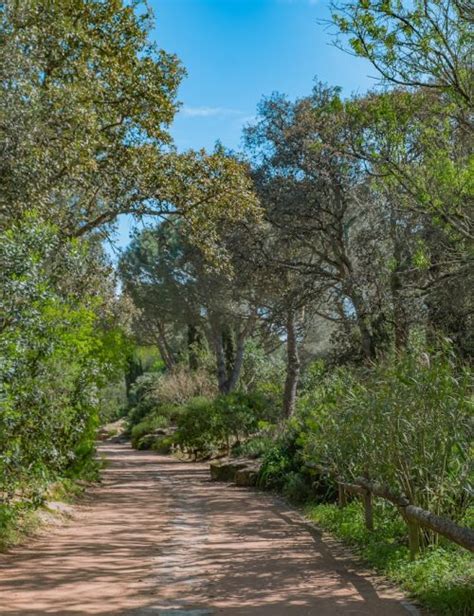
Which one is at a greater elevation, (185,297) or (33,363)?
(185,297)

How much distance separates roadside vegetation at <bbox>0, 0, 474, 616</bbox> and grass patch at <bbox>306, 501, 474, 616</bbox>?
32 millimetres

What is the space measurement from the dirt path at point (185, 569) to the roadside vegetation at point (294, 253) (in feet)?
2.13

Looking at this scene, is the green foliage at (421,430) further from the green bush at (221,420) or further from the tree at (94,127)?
the green bush at (221,420)

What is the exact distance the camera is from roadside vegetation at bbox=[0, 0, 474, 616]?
7750 millimetres

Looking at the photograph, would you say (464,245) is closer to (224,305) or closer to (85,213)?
(85,213)

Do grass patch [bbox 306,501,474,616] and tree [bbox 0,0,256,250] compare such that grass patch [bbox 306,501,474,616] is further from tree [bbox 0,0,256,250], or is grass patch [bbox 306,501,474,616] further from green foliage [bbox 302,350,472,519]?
tree [bbox 0,0,256,250]

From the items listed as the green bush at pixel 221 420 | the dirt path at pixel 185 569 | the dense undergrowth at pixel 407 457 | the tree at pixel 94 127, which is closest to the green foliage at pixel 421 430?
the dense undergrowth at pixel 407 457

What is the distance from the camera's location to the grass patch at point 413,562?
230 inches

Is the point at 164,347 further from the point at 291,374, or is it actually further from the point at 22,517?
the point at 22,517

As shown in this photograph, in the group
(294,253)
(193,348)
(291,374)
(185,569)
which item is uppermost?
(294,253)

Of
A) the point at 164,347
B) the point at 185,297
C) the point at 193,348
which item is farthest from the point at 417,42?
the point at 164,347

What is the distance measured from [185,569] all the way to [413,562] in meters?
2.43

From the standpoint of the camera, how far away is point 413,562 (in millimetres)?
7145

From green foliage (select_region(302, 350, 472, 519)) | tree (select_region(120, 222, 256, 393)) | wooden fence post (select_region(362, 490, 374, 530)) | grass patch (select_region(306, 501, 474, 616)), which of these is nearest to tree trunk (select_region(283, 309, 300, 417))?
tree (select_region(120, 222, 256, 393))
